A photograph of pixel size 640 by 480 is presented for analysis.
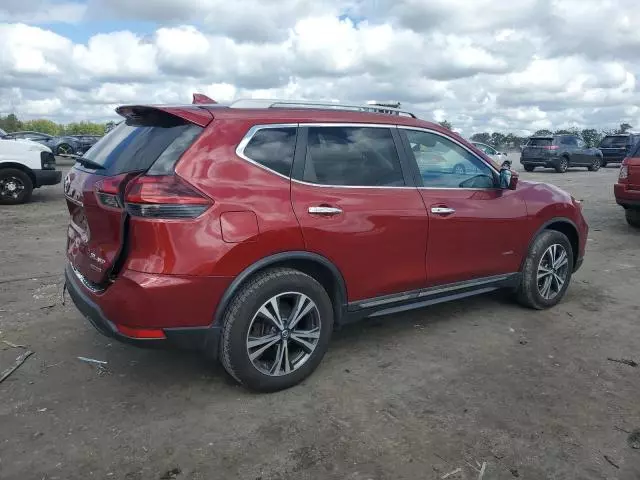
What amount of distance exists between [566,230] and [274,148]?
10.6ft

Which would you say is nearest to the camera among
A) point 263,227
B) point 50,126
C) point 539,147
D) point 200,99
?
point 263,227

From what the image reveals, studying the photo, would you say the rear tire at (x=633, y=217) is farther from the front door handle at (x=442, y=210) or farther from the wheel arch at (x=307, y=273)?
the wheel arch at (x=307, y=273)

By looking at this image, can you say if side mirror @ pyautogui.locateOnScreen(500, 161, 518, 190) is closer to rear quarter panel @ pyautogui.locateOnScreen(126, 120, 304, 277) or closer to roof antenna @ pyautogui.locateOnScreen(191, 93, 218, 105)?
rear quarter panel @ pyautogui.locateOnScreen(126, 120, 304, 277)

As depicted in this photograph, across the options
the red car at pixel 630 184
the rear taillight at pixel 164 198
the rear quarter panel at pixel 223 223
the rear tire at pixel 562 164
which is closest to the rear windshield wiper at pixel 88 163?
the rear taillight at pixel 164 198

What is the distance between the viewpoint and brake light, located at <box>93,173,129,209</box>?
3158 millimetres

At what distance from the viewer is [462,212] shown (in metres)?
4.31

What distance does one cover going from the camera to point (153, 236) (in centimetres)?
304

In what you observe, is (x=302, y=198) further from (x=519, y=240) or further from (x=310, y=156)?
(x=519, y=240)

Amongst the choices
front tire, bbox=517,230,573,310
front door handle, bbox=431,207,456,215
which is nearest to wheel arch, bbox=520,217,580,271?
front tire, bbox=517,230,573,310

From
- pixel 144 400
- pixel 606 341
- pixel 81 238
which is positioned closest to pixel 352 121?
pixel 81 238

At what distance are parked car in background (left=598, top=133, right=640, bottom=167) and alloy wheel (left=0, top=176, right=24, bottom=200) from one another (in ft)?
88.0

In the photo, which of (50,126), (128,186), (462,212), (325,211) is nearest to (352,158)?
(325,211)

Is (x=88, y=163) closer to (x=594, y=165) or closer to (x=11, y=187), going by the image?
(x=11, y=187)

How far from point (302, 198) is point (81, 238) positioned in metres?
1.46
